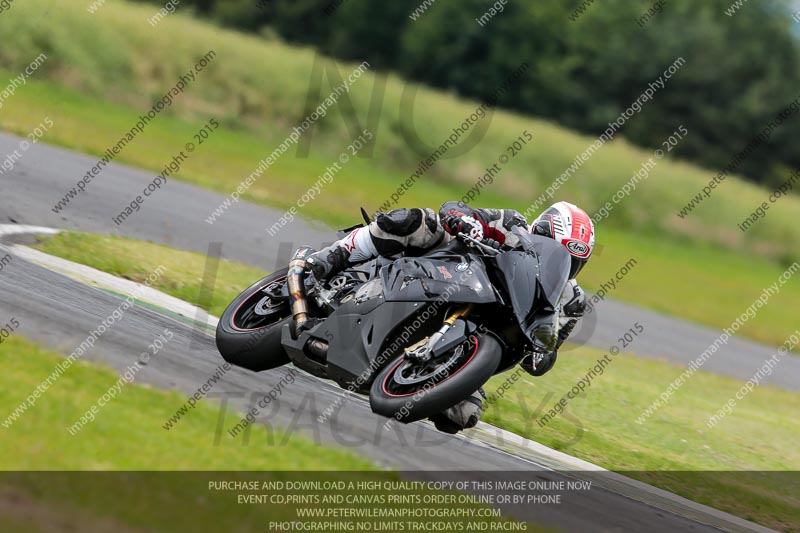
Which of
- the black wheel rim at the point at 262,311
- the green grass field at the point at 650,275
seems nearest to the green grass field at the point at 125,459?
the black wheel rim at the point at 262,311

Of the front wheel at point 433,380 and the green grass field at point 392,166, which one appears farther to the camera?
the green grass field at point 392,166

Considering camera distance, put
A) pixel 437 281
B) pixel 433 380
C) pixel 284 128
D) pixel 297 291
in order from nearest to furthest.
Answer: pixel 433 380, pixel 437 281, pixel 297 291, pixel 284 128

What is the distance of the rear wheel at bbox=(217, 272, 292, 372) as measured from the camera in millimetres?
8070

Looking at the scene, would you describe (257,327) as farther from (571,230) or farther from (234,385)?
(571,230)

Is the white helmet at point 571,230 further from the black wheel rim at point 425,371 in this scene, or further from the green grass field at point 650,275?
the black wheel rim at point 425,371

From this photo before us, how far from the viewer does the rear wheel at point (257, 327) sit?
8.07 metres

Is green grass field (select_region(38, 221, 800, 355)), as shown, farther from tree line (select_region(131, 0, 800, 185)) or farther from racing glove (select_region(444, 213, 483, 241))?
tree line (select_region(131, 0, 800, 185))

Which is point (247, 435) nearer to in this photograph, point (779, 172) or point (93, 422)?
point (93, 422)

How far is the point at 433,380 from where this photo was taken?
706 cm

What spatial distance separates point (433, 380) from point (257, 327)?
1886 millimetres

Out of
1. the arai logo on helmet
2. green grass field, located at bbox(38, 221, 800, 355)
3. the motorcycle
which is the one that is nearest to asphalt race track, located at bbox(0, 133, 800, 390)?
green grass field, located at bbox(38, 221, 800, 355)

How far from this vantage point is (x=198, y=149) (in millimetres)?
28375

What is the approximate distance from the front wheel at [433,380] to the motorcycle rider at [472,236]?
0.42 m

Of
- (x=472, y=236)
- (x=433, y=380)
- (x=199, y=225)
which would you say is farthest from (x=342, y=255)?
(x=199, y=225)
